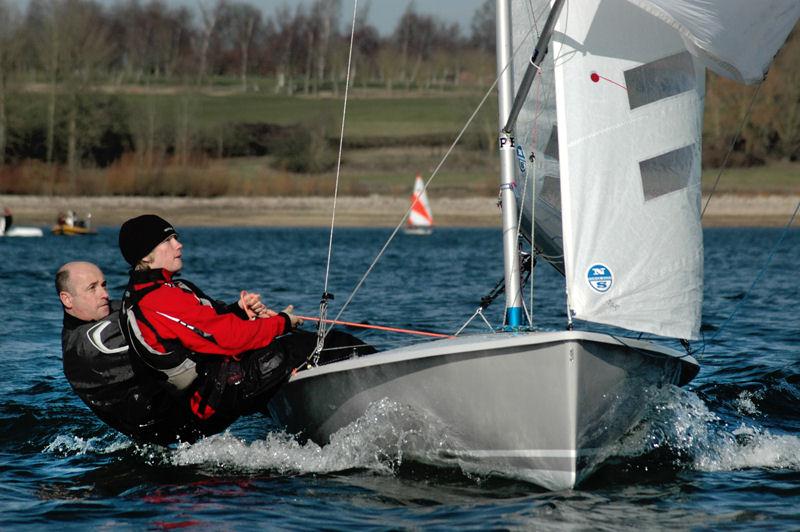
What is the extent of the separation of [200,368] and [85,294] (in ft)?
2.90

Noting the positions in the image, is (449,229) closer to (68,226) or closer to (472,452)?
(68,226)

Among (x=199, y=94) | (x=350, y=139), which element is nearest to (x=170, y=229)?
(x=350, y=139)

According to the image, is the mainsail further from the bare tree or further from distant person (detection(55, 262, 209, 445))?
the bare tree

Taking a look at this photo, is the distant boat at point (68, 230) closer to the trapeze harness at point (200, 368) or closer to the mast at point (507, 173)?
the trapeze harness at point (200, 368)

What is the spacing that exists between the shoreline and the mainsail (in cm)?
4515

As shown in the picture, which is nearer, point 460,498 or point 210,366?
point 460,498

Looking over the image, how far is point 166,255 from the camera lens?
667 cm

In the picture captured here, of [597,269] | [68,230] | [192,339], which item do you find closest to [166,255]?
[192,339]

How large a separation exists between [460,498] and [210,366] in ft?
5.59

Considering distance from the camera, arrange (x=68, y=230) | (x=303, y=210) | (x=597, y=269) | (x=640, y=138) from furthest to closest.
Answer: (x=303, y=210) → (x=68, y=230) → (x=640, y=138) → (x=597, y=269)

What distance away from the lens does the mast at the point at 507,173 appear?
22.5 feet

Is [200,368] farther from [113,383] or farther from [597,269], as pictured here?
[597,269]

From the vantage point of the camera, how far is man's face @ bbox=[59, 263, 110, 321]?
708 centimetres

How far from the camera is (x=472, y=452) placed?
647 cm
